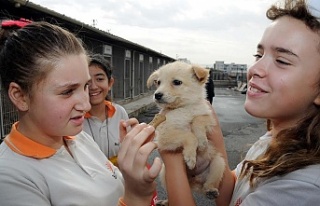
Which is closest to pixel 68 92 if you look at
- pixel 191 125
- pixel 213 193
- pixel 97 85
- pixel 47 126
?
pixel 47 126

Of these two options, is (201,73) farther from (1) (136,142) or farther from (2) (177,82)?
(1) (136,142)

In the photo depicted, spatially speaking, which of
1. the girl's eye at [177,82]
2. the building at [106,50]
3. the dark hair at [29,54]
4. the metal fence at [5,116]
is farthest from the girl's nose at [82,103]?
the metal fence at [5,116]

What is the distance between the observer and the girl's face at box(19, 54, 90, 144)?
4.53 feet

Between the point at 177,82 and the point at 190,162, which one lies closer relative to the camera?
the point at 190,162

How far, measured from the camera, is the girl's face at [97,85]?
3.19m

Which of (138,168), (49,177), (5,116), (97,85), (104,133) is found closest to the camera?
(138,168)

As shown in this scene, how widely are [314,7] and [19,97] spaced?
57.7 inches

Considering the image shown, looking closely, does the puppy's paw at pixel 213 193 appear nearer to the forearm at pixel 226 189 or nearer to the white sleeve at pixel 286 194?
the forearm at pixel 226 189

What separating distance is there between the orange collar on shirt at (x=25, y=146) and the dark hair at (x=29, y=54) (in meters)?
0.22

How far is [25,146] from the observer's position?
1356mm

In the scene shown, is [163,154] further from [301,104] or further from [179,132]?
[301,104]

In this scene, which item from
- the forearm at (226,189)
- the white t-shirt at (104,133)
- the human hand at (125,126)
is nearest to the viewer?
the human hand at (125,126)

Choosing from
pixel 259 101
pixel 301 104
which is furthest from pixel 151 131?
pixel 301 104

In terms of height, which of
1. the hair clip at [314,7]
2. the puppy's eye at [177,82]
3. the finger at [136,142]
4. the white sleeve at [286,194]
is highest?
the hair clip at [314,7]
